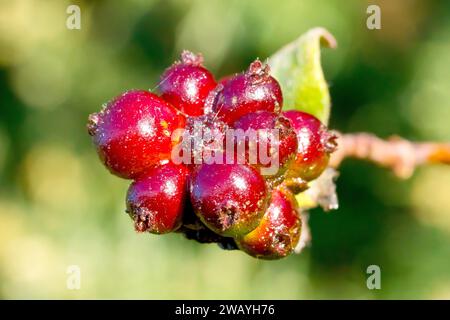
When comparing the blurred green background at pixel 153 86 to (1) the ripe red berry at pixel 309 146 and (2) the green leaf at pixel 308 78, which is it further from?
(1) the ripe red berry at pixel 309 146

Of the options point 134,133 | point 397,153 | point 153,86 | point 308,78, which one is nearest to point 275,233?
point 134,133

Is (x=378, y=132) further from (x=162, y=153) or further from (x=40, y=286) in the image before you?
(x=162, y=153)

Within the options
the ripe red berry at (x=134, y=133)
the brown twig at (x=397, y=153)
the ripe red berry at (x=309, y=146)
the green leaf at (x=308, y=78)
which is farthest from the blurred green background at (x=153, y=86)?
the ripe red berry at (x=134, y=133)

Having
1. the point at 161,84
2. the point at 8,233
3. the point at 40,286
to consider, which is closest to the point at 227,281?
the point at 40,286

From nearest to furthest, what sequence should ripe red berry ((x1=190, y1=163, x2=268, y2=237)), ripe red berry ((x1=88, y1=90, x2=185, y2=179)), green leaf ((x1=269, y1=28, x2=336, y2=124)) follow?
ripe red berry ((x1=190, y1=163, x2=268, y2=237)) < ripe red berry ((x1=88, y1=90, x2=185, y2=179)) < green leaf ((x1=269, y1=28, x2=336, y2=124))

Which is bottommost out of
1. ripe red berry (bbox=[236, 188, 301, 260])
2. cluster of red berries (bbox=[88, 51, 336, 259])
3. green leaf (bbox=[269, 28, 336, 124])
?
ripe red berry (bbox=[236, 188, 301, 260])

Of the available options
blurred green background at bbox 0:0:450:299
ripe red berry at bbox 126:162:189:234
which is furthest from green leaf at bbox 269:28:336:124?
blurred green background at bbox 0:0:450:299

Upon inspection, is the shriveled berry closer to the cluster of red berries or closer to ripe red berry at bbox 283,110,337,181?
the cluster of red berries
